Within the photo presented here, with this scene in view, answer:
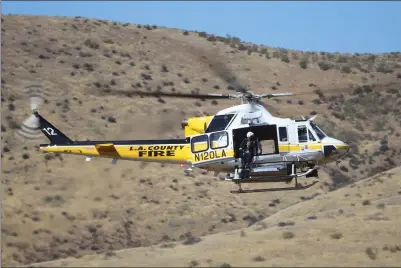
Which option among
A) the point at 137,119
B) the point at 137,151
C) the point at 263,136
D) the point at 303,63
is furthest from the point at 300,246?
the point at 303,63

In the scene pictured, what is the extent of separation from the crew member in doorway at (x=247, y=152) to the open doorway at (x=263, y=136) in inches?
7.5

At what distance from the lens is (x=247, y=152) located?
106 ft

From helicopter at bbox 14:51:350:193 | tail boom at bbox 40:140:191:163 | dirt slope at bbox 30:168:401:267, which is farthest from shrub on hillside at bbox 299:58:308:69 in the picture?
helicopter at bbox 14:51:350:193

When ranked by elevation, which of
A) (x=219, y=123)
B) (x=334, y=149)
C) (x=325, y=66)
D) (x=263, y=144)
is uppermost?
(x=325, y=66)

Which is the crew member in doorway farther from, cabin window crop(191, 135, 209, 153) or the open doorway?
cabin window crop(191, 135, 209, 153)

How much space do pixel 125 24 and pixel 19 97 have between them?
2732cm

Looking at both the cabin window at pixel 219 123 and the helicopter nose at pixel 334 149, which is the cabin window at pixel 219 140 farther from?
the helicopter nose at pixel 334 149

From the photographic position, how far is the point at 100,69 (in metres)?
74.3

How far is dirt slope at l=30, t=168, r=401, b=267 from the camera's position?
3475cm

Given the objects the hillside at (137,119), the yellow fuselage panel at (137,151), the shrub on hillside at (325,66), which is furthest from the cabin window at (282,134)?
the shrub on hillside at (325,66)

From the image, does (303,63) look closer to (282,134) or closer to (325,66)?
(325,66)

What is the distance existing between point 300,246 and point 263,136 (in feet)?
22.1

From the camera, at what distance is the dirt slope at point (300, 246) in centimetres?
3475

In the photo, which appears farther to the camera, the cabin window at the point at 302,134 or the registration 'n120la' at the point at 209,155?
the registration 'n120la' at the point at 209,155
